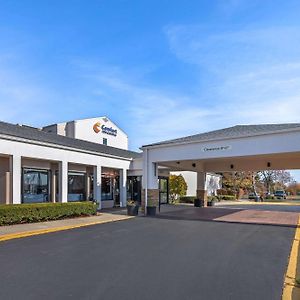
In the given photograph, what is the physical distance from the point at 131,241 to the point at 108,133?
127 feet

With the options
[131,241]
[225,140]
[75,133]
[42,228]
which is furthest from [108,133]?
[131,241]

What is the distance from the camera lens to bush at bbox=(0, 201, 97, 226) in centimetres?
1530

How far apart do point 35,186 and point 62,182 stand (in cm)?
187

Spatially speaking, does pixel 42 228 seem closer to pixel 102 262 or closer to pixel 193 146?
pixel 102 262

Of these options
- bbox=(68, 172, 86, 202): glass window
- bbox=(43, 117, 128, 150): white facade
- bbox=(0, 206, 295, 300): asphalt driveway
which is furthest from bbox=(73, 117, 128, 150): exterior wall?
bbox=(0, 206, 295, 300): asphalt driveway

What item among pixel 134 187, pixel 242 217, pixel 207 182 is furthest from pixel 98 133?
pixel 242 217

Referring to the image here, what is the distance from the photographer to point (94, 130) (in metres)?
46.6

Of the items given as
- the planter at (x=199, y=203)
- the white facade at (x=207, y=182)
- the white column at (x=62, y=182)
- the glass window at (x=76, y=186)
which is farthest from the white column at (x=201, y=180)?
the white column at (x=62, y=182)

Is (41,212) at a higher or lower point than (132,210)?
higher

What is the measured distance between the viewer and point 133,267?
25.9ft

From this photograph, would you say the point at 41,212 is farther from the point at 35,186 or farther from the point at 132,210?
the point at 132,210

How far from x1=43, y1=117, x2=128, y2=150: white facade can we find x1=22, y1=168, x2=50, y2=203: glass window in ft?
69.5

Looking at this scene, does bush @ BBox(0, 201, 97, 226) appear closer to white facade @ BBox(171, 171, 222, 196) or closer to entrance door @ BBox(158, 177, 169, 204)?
entrance door @ BBox(158, 177, 169, 204)

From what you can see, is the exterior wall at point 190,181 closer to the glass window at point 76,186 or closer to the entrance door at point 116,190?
the entrance door at point 116,190
